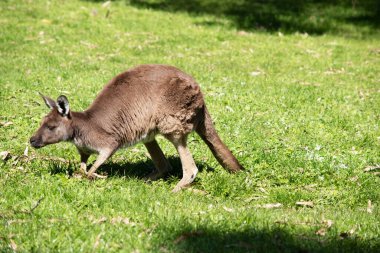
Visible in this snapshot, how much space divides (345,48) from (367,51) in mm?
560

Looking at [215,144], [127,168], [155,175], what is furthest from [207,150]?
[127,168]

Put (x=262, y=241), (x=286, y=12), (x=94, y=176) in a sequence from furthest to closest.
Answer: (x=286, y=12), (x=94, y=176), (x=262, y=241)

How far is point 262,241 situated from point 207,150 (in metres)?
3.05

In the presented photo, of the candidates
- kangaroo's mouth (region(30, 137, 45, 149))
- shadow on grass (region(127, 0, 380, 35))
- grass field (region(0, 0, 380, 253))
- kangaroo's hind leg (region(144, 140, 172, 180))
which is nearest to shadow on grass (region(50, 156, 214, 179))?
grass field (region(0, 0, 380, 253))

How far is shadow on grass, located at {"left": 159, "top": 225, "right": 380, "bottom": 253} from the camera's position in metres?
4.51

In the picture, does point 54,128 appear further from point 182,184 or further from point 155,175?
point 182,184

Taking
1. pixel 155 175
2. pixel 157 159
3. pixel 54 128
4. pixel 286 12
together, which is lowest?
pixel 155 175

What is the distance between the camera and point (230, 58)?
42.1ft

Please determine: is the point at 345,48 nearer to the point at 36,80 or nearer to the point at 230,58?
the point at 230,58

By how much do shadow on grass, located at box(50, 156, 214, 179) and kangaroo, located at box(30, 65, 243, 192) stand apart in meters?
0.24

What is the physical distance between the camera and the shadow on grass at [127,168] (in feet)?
21.1

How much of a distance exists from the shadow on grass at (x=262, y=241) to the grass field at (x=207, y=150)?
0.01 metres

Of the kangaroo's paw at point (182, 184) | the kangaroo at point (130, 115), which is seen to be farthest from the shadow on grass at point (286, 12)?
the kangaroo's paw at point (182, 184)

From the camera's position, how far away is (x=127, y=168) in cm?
696
